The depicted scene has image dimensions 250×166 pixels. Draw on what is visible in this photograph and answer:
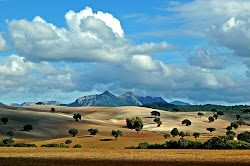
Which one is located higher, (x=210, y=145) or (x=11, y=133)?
(x=11, y=133)

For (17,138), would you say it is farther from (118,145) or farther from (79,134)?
(118,145)

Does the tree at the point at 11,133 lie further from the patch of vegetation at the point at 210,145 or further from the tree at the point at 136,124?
the patch of vegetation at the point at 210,145

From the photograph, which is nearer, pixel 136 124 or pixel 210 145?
pixel 210 145

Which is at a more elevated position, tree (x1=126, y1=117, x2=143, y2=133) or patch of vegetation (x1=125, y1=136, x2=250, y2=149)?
tree (x1=126, y1=117, x2=143, y2=133)

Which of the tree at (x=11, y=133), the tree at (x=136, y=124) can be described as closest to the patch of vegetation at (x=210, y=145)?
the tree at (x=11, y=133)

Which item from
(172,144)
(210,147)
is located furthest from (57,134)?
(210,147)

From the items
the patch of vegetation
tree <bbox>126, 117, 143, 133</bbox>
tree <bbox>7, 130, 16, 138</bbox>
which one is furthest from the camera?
tree <bbox>126, 117, 143, 133</bbox>

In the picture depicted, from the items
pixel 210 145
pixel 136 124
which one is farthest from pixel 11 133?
pixel 210 145

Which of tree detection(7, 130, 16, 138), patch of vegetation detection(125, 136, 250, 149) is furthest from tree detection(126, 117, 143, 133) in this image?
patch of vegetation detection(125, 136, 250, 149)

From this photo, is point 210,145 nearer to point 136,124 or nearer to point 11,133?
point 11,133

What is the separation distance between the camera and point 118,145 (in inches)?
3903

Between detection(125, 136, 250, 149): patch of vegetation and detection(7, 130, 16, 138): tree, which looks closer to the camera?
detection(125, 136, 250, 149): patch of vegetation

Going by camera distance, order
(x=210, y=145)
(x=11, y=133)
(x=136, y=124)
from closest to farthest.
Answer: (x=210, y=145)
(x=11, y=133)
(x=136, y=124)

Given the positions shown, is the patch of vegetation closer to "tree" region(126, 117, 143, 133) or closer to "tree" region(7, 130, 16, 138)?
"tree" region(7, 130, 16, 138)
